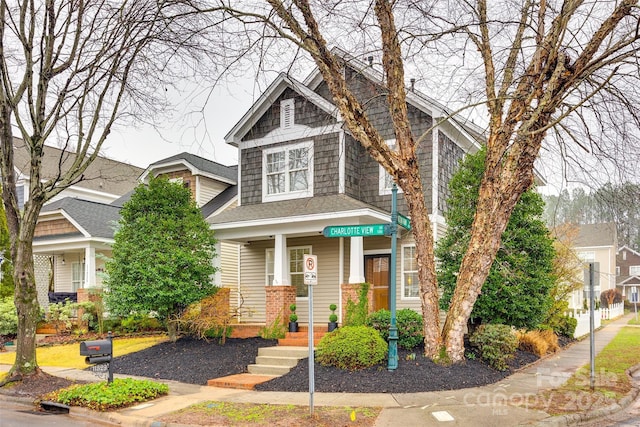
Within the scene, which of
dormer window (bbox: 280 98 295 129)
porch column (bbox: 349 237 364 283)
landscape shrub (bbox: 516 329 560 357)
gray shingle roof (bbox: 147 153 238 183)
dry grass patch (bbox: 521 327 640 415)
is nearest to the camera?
dry grass patch (bbox: 521 327 640 415)

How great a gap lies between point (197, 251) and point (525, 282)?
335 inches

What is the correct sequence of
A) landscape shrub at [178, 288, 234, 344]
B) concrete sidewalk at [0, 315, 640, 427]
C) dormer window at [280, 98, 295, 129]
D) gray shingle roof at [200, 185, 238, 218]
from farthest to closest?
gray shingle roof at [200, 185, 238, 218]
dormer window at [280, 98, 295, 129]
landscape shrub at [178, 288, 234, 344]
concrete sidewalk at [0, 315, 640, 427]

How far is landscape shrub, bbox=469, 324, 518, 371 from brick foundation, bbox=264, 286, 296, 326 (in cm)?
498

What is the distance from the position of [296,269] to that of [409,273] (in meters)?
3.61

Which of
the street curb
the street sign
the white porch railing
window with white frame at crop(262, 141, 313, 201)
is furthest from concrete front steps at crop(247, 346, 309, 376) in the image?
the white porch railing

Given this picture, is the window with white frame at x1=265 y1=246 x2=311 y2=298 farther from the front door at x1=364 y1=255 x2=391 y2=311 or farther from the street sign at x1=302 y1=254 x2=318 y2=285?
the street sign at x1=302 y1=254 x2=318 y2=285

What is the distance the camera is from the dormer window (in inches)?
664

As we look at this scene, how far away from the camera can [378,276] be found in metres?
16.1

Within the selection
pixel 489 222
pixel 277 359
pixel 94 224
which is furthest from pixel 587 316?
pixel 94 224

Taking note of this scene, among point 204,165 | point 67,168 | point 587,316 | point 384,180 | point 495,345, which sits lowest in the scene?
point 587,316

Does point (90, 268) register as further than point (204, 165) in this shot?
No

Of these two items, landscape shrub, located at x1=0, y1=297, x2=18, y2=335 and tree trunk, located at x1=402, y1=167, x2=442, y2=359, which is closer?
tree trunk, located at x1=402, y1=167, x2=442, y2=359

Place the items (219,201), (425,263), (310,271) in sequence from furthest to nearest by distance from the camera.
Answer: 1. (219,201)
2. (425,263)
3. (310,271)

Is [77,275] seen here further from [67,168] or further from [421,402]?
[421,402]
